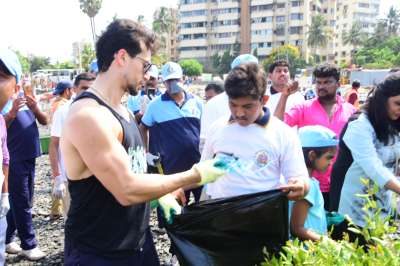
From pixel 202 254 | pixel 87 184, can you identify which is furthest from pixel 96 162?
pixel 202 254

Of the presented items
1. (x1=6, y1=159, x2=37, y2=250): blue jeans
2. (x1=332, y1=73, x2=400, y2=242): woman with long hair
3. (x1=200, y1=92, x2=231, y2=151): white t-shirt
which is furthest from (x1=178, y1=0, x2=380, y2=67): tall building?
(x1=332, y1=73, x2=400, y2=242): woman with long hair

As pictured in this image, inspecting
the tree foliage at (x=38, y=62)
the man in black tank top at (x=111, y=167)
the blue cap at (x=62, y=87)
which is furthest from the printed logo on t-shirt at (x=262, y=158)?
the tree foliage at (x=38, y=62)

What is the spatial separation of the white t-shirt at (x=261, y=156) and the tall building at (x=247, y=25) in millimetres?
80808

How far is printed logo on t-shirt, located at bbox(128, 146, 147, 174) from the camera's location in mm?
1972

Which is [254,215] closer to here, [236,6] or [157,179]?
[157,179]

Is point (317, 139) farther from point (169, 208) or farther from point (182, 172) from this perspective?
point (169, 208)

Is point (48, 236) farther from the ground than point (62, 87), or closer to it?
closer to it

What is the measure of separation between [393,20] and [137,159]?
10168cm

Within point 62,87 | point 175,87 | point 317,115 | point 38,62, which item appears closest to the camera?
point 317,115

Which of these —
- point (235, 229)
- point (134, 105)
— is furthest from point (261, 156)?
point (134, 105)

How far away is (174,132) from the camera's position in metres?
4.58

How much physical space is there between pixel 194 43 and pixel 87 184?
89.4m

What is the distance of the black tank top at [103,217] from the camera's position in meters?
1.90

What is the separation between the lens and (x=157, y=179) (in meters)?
1.81
